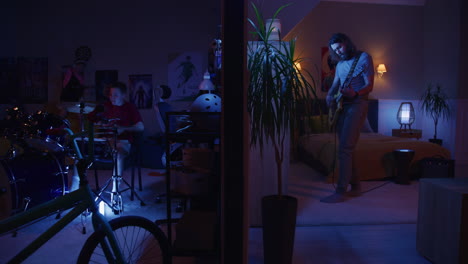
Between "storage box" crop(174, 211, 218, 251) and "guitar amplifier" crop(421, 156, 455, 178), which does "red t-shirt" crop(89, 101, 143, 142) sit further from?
"guitar amplifier" crop(421, 156, 455, 178)

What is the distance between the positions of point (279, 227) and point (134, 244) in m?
1.16

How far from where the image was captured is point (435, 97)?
6.57m

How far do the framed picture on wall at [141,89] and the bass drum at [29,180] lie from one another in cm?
324

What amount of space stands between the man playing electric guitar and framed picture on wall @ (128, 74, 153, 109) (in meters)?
3.79

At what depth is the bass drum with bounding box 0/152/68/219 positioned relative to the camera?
7.97ft

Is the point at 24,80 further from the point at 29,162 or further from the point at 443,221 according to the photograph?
the point at 443,221

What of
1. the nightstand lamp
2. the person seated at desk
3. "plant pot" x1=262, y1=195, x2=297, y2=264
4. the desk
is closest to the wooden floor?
the desk

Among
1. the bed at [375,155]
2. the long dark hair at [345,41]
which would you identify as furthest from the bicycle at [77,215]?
the bed at [375,155]

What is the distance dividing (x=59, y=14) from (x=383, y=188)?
627 centimetres

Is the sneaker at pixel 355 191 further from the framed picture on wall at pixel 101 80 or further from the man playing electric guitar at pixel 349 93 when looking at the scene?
the framed picture on wall at pixel 101 80

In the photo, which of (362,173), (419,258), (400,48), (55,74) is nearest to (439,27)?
(400,48)

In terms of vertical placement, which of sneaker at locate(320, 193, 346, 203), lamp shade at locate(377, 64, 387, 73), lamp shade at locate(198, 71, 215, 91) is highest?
lamp shade at locate(377, 64, 387, 73)

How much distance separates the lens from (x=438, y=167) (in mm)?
4348

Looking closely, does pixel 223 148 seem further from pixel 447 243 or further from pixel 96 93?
pixel 96 93
